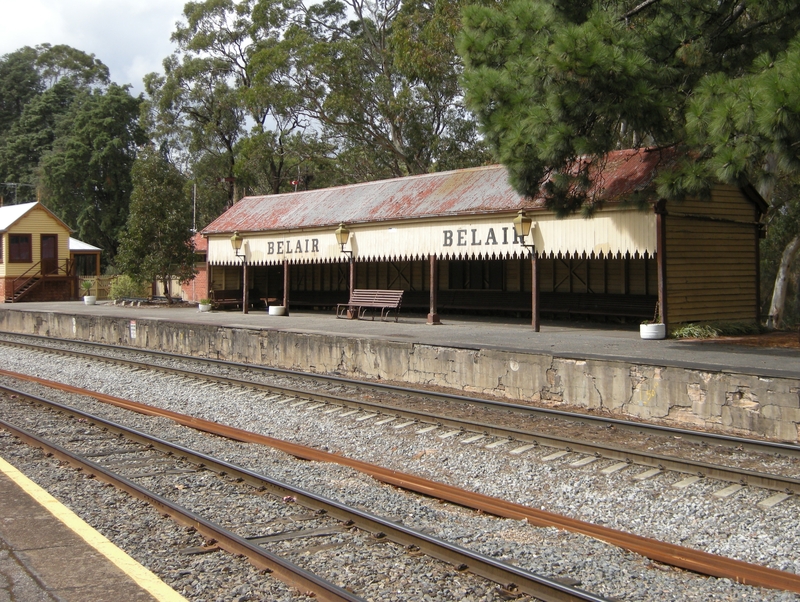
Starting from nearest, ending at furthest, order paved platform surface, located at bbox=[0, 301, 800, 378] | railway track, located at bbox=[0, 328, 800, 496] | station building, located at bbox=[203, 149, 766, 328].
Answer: railway track, located at bbox=[0, 328, 800, 496] → paved platform surface, located at bbox=[0, 301, 800, 378] → station building, located at bbox=[203, 149, 766, 328]

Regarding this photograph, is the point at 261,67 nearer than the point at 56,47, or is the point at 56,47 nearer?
the point at 261,67

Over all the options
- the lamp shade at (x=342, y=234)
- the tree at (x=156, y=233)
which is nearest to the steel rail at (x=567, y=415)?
the lamp shade at (x=342, y=234)

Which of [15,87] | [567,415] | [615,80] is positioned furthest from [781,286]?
[15,87]

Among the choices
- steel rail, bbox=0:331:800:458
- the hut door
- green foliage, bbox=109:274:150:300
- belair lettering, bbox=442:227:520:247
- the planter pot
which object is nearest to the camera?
steel rail, bbox=0:331:800:458

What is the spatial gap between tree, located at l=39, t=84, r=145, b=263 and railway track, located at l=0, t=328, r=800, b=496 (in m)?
44.3

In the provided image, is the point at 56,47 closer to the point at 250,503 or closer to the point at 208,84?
the point at 208,84

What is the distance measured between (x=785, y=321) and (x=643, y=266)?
6.69 m

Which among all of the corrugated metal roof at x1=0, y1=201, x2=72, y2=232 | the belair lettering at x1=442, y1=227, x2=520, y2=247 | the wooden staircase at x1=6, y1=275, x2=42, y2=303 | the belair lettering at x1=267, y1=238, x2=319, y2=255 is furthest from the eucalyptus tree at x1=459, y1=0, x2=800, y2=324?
the wooden staircase at x1=6, y1=275, x2=42, y2=303

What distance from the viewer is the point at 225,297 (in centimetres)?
3055

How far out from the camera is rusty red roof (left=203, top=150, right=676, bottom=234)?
60.1 ft

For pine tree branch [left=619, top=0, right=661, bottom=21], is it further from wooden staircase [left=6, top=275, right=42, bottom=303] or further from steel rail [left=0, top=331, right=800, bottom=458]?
wooden staircase [left=6, top=275, right=42, bottom=303]

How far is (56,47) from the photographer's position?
81.8 meters

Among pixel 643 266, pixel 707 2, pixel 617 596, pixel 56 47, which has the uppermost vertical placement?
pixel 56 47

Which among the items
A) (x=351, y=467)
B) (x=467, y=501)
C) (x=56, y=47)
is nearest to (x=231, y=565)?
(x=467, y=501)
